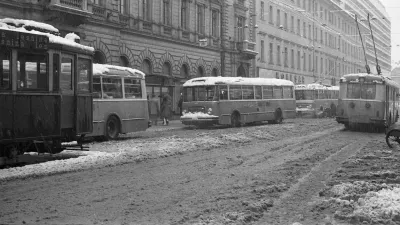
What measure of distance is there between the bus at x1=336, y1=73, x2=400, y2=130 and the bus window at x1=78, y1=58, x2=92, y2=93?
14.2 meters

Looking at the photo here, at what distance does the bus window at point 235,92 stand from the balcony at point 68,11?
7.98 m

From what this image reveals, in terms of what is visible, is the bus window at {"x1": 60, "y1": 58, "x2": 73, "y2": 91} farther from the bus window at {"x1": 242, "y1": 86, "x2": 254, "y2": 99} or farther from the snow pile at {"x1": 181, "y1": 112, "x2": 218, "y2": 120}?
the bus window at {"x1": 242, "y1": 86, "x2": 254, "y2": 99}

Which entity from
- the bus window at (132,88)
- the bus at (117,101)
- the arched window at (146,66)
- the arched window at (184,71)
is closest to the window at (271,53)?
the arched window at (184,71)

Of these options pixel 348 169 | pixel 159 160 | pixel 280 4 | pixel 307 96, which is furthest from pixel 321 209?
pixel 280 4

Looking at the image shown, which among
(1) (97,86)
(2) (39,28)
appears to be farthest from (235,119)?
(2) (39,28)

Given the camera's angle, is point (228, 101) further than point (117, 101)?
Yes

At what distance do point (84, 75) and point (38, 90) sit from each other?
6.98 feet

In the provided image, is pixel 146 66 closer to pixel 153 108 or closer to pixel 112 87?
pixel 153 108

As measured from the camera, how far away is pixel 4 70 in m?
9.81

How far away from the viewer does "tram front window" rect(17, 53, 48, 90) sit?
1020 cm

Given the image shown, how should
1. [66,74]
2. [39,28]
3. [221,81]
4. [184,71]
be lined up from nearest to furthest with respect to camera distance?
[39,28], [66,74], [221,81], [184,71]

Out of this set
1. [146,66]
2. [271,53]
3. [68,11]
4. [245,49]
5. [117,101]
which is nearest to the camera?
[117,101]

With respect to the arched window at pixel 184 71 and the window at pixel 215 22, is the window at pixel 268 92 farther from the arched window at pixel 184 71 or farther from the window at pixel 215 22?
the window at pixel 215 22

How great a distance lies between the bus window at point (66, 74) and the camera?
11.6 metres
